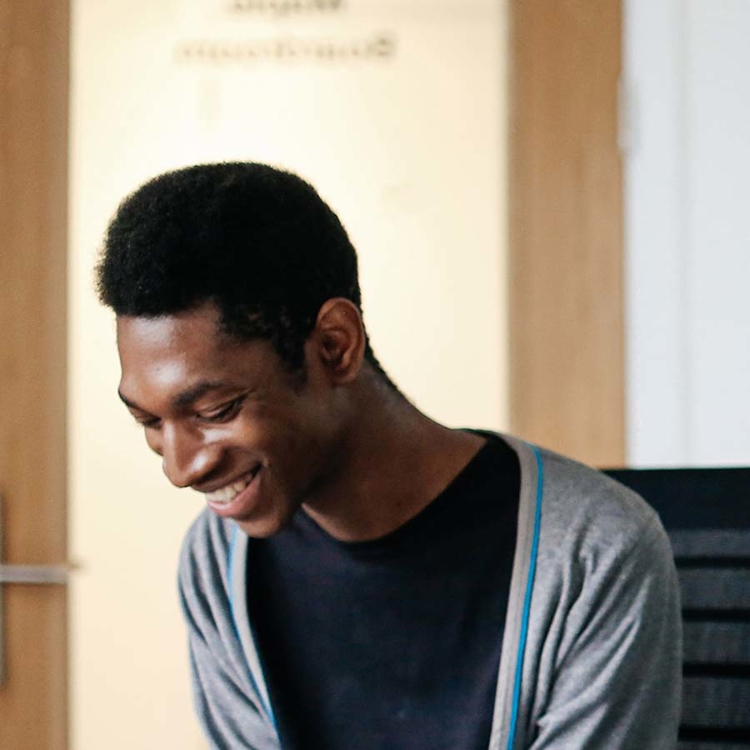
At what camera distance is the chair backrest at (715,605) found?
1.01 metres

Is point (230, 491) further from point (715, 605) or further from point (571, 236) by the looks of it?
point (571, 236)

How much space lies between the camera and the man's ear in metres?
0.88

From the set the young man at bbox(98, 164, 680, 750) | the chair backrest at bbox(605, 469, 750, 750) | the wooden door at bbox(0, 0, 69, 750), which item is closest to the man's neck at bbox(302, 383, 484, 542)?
the young man at bbox(98, 164, 680, 750)

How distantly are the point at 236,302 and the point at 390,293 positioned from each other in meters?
0.93

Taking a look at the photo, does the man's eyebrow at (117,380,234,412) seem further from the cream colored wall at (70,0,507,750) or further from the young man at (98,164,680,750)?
the cream colored wall at (70,0,507,750)

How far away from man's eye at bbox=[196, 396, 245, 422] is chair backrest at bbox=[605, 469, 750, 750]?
434mm

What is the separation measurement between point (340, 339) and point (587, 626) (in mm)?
291

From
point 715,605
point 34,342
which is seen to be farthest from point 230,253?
point 34,342

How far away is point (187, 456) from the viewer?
84 cm

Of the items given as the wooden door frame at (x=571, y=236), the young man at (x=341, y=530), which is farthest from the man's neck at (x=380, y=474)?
the wooden door frame at (x=571, y=236)

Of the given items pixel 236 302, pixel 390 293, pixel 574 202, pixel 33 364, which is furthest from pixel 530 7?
pixel 236 302

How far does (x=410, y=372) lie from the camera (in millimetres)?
1750

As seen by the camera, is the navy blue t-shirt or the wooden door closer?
the navy blue t-shirt

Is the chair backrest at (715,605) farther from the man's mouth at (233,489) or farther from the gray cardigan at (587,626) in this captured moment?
the man's mouth at (233,489)
